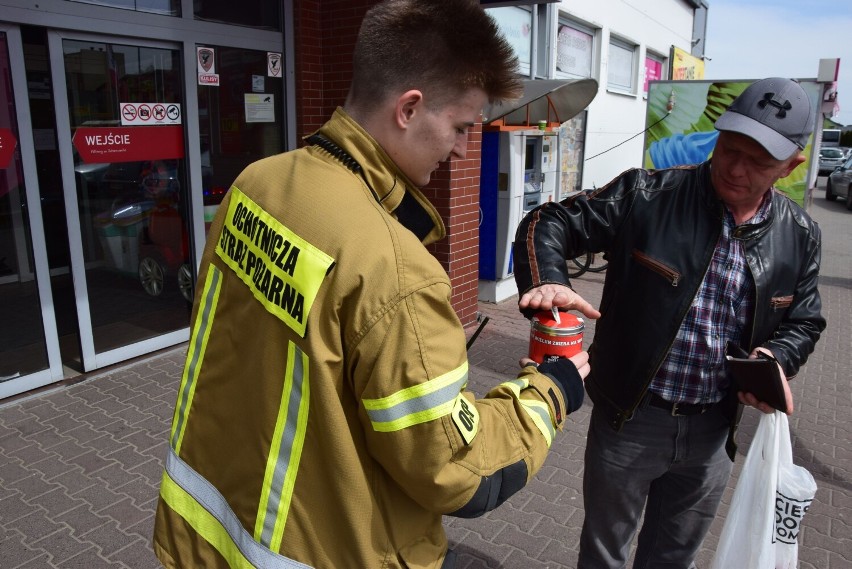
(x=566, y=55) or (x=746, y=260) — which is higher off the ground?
(x=566, y=55)

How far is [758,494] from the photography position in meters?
2.34

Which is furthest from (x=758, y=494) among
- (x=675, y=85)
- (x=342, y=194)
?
(x=675, y=85)

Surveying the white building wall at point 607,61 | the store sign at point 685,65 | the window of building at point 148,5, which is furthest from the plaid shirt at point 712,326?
the store sign at point 685,65

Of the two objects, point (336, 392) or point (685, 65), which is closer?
point (336, 392)

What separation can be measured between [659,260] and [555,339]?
27.8 inches

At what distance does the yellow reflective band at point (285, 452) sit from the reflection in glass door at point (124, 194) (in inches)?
166

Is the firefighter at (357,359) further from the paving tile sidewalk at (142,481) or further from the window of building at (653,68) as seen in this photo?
the window of building at (653,68)

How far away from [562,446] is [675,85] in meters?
6.52

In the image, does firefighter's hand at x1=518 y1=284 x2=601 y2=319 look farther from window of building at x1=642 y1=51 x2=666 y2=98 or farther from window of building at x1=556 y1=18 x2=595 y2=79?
window of building at x1=642 y1=51 x2=666 y2=98

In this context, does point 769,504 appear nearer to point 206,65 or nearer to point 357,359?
point 357,359

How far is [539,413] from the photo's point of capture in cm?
148

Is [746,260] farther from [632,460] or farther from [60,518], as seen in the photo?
[60,518]

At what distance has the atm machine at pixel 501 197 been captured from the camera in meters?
7.61

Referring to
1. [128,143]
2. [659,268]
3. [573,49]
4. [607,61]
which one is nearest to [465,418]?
[659,268]
